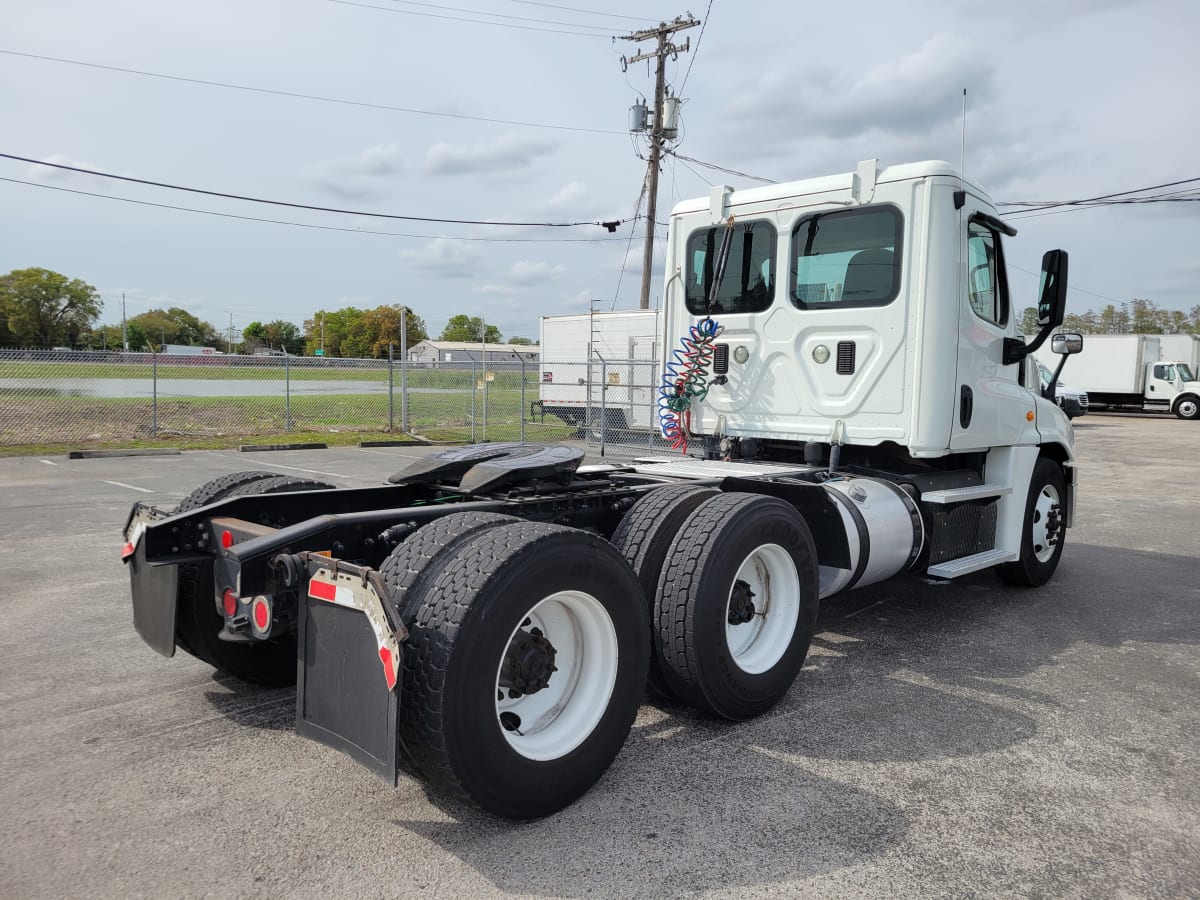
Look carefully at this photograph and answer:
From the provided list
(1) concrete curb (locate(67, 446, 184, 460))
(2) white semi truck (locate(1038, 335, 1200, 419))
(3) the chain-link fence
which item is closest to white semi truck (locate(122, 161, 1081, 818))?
(3) the chain-link fence

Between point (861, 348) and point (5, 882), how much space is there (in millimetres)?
5067

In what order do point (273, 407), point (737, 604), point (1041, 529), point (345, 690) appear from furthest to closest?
point (273, 407) < point (1041, 529) < point (737, 604) < point (345, 690)

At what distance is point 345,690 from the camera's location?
2826 millimetres

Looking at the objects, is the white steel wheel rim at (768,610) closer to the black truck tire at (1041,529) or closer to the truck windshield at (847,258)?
the truck windshield at (847,258)

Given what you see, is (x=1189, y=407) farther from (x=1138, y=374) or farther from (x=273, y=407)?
(x=273, y=407)

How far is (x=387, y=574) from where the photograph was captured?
3.01 m

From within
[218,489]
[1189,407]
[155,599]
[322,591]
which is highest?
[1189,407]

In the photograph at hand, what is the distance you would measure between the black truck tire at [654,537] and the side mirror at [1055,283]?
10.1 ft

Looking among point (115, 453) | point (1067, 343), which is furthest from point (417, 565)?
point (115, 453)

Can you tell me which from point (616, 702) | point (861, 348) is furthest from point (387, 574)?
point (861, 348)

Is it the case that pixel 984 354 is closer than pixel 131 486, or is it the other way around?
pixel 984 354

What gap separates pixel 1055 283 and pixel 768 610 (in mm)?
3231

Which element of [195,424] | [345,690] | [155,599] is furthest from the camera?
[195,424]

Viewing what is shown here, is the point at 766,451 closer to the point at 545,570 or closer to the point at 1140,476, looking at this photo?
the point at 545,570
